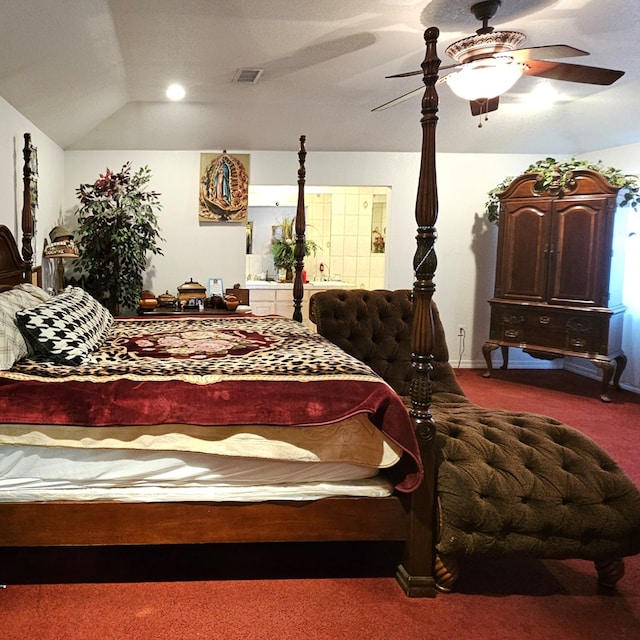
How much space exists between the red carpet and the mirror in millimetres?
5064

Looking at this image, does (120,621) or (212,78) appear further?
(212,78)

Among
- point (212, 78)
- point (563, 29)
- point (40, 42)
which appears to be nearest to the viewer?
point (40, 42)

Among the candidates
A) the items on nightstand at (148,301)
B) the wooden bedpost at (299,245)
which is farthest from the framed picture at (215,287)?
the wooden bedpost at (299,245)

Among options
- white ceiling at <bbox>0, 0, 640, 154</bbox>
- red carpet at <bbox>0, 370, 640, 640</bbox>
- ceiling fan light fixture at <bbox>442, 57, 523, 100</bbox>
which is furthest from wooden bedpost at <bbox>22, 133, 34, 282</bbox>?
ceiling fan light fixture at <bbox>442, 57, 523, 100</bbox>

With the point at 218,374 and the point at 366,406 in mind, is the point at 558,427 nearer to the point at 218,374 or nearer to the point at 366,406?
the point at 366,406

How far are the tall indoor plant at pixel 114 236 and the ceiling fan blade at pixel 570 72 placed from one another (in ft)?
10.8

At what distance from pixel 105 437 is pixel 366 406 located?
910 mm

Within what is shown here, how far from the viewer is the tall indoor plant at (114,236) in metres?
5.01

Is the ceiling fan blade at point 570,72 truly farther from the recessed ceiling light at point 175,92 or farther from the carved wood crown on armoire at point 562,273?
the recessed ceiling light at point 175,92

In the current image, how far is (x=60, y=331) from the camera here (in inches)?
93.0

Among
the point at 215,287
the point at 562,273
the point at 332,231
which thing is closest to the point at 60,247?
the point at 215,287

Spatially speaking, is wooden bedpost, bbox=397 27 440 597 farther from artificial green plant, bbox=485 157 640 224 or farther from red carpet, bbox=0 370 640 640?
artificial green plant, bbox=485 157 640 224

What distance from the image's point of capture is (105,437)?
6.81 feet

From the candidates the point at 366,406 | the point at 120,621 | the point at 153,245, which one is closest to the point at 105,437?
the point at 120,621
